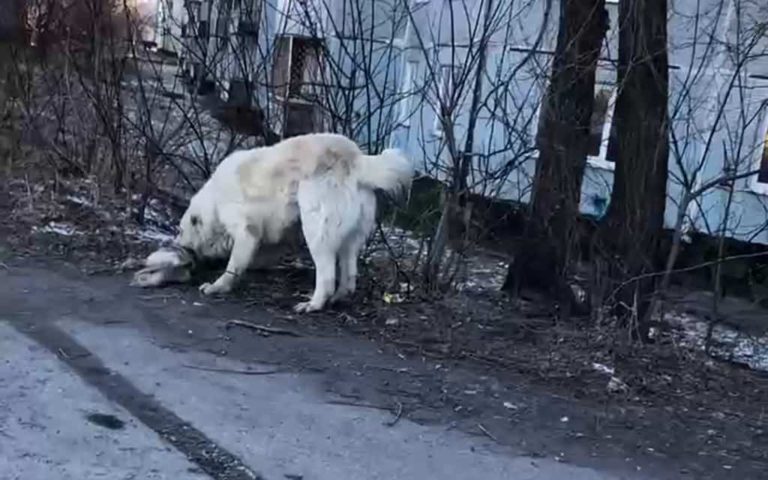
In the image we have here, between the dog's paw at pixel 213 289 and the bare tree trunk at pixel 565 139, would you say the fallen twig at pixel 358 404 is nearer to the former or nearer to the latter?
the dog's paw at pixel 213 289

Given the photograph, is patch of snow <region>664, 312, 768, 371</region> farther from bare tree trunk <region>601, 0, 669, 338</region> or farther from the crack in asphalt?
the crack in asphalt

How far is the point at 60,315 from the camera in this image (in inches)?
260

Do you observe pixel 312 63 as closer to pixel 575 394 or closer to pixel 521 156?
pixel 521 156

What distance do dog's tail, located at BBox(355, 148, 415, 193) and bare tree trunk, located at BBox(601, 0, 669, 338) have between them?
1.80m

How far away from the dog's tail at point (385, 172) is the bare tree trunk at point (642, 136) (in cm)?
180

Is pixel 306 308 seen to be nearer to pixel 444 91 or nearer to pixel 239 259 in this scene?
pixel 239 259

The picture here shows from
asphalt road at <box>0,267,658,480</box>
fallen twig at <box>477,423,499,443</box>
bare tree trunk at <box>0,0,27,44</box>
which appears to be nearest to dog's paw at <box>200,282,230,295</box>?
asphalt road at <box>0,267,658,480</box>

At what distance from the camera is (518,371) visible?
630cm

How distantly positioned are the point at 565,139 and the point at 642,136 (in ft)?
2.04

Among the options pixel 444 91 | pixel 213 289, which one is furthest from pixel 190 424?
pixel 444 91

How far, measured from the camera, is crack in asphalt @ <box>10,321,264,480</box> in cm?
437

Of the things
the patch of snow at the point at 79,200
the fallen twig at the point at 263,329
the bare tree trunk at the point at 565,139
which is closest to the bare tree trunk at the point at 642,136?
the bare tree trunk at the point at 565,139

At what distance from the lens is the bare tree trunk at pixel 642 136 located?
25.8 ft

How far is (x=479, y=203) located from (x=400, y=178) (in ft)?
3.70
